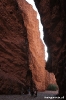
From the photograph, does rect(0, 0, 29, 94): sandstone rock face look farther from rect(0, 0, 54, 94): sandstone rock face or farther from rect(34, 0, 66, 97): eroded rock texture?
rect(34, 0, 66, 97): eroded rock texture

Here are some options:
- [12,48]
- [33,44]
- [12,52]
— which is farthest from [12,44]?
[33,44]

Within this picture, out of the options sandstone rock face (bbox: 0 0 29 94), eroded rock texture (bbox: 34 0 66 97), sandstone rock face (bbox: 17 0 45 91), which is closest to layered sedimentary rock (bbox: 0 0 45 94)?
sandstone rock face (bbox: 0 0 29 94)

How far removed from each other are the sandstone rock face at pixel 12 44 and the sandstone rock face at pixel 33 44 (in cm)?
839

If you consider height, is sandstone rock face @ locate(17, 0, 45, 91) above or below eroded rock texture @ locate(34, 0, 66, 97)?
above

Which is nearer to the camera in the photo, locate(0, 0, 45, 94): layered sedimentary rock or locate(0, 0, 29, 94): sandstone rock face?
locate(0, 0, 45, 94): layered sedimentary rock

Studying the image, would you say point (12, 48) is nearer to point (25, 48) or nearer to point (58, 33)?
point (25, 48)

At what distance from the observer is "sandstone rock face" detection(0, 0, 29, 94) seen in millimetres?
20250

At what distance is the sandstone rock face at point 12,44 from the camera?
20.2m

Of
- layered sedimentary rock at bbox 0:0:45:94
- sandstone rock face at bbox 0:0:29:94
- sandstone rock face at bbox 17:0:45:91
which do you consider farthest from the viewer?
sandstone rock face at bbox 17:0:45:91

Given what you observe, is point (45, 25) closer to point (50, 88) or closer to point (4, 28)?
point (4, 28)

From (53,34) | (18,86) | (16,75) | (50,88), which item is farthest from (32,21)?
(53,34)

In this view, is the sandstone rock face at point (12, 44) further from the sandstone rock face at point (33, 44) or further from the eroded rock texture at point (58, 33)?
the sandstone rock face at point (33, 44)

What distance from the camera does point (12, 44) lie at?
22031 millimetres

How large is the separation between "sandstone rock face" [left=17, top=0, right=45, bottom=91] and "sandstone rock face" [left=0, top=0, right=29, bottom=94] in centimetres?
839
